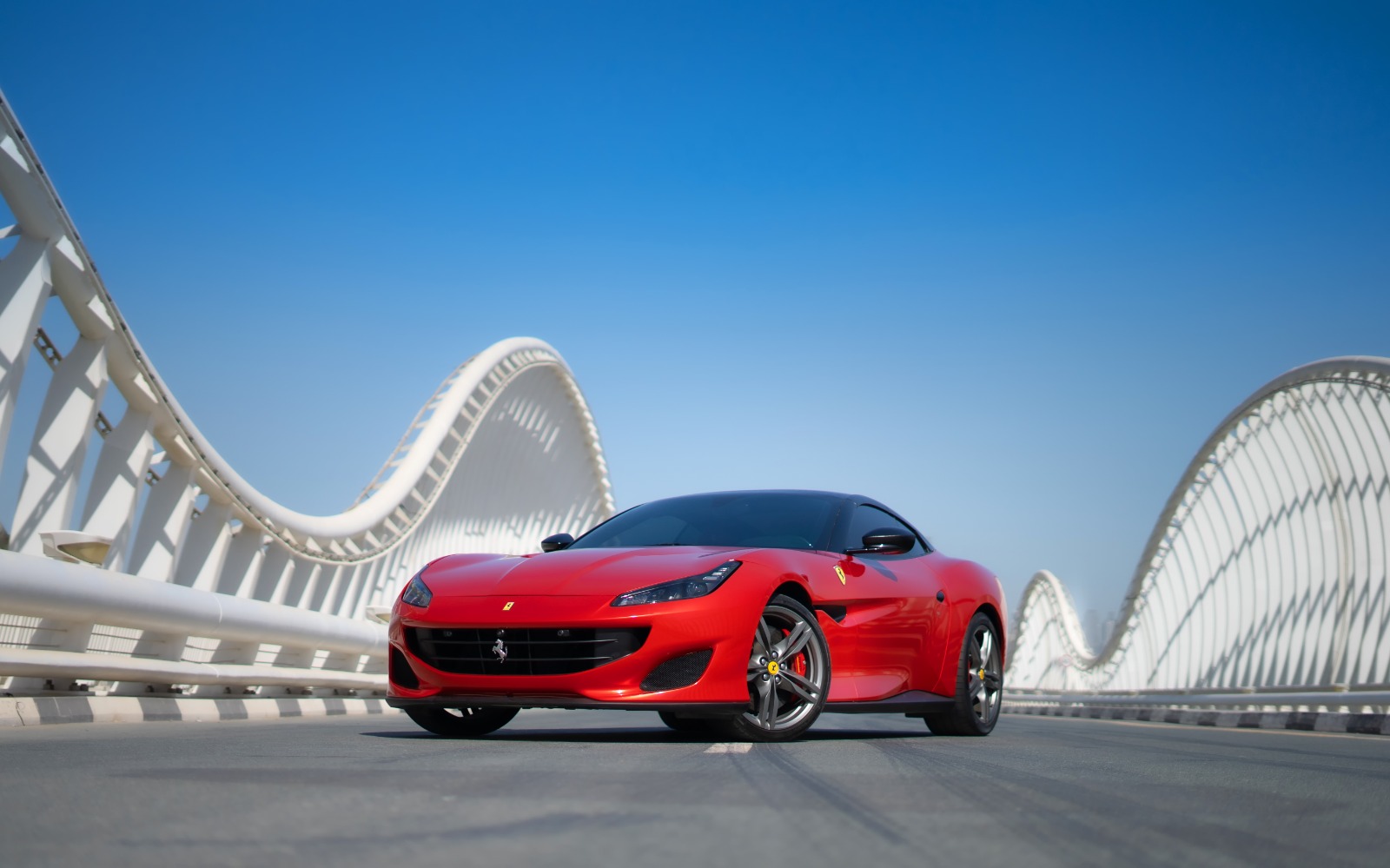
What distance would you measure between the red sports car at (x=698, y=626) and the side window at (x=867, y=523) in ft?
0.09

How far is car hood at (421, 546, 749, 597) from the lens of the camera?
6.30 metres

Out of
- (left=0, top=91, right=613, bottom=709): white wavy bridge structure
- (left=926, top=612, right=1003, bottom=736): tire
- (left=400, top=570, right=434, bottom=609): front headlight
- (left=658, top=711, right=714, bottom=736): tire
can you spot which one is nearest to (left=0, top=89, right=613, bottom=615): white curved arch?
(left=0, top=91, right=613, bottom=709): white wavy bridge structure

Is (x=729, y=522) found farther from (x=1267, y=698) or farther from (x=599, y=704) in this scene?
(x=1267, y=698)

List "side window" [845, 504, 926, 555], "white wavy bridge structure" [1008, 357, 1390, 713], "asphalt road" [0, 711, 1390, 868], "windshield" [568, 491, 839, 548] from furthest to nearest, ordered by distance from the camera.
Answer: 1. "white wavy bridge structure" [1008, 357, 1390, 713]
2. "side window" [845, 504, 926, 555]
3. "windshield" [568, 491, 839, 548]
4. "asphalt road" [0, 711, 1390, 868]

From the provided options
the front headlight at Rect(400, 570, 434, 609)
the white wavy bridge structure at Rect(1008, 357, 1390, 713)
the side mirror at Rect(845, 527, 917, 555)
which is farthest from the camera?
the white wavy bridge structure at Rect(1008, 357, 1390, 713)

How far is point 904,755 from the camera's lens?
598 cm

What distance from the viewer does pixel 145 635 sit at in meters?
8.95

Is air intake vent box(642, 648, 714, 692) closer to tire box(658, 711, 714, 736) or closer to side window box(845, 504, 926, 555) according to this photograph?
tire box(658, 711, 714, 736)

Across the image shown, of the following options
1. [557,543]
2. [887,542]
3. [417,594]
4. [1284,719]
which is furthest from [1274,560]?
[417,594]

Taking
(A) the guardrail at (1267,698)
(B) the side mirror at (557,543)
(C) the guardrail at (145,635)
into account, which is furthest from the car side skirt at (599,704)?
(A) the guardrail at (1267,698)

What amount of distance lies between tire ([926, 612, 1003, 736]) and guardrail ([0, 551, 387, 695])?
15.6 feet

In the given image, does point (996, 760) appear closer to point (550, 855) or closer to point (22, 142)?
point (550, 855)

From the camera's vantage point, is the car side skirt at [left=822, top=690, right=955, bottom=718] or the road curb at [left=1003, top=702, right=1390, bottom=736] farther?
the road curb at [left=1003, top=702, right=1390, bottom=736]

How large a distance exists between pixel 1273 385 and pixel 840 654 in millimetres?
34968
